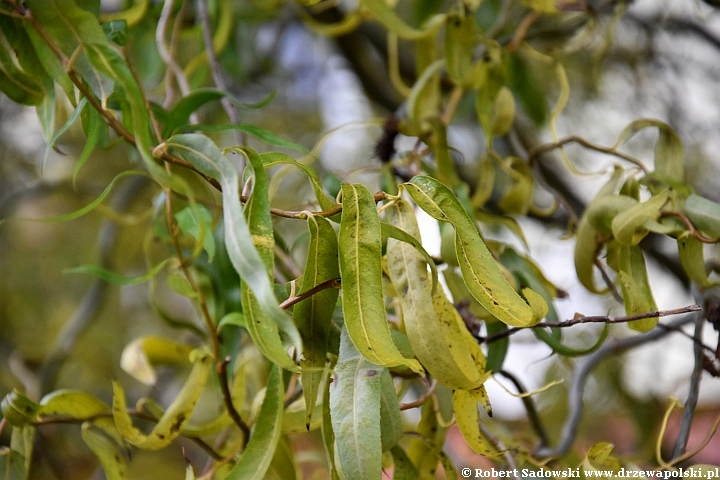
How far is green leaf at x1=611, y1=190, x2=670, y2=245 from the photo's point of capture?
347mm

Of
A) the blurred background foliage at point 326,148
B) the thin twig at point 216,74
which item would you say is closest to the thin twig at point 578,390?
the blurred background foliage at point 326,148

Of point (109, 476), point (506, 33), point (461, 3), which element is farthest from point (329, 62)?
point (109, 476)

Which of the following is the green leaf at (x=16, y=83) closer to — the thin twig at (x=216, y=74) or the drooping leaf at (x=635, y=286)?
the thin twig at (x=216, y=74)

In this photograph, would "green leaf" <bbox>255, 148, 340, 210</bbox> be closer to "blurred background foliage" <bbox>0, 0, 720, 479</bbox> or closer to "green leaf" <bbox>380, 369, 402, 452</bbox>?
"green leaf" <bbox>380, 369, 402, 452</bbox>

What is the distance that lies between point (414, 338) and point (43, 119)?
0.77 feet

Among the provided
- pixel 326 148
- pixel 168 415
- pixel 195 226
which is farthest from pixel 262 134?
pixel 326 148

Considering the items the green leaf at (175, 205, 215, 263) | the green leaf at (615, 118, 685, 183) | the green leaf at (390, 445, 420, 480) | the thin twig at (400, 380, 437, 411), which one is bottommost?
the green leaf at (390, 445, 420, 480)

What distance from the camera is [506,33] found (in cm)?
67

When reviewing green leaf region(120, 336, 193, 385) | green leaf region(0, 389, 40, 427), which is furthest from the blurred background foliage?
green leaf region(0, 389, 40, 427)

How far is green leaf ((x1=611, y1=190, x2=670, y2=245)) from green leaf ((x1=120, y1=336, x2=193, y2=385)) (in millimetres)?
314

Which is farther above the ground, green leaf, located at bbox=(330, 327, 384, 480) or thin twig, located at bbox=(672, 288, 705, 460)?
green leaf, located at bbox=(330, 327, 384, 480)

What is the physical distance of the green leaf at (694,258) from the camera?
0.36 m

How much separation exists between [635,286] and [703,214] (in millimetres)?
61

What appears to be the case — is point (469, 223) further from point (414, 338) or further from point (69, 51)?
point (69, 51)
